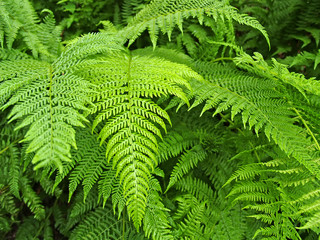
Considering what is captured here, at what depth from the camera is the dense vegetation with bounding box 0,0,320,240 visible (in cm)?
140

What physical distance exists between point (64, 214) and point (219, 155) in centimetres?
141

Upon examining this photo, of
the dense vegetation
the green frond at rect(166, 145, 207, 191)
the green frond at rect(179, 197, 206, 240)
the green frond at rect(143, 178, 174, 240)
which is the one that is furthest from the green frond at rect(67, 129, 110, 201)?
the green frond at rect(179, 197, 206, 240)

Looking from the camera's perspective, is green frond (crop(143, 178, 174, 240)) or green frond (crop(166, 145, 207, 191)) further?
green frond (crop(166, 145, 207, 191))

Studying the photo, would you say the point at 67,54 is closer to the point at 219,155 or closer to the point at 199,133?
the point at 199,133

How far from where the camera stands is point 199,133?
2.05 metres

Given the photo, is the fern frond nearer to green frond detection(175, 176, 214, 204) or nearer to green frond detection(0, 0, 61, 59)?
green frond detection(0, 0, 61, 59)

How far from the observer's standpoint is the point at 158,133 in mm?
→ 1387

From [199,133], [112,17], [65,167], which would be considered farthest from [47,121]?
[112,17]

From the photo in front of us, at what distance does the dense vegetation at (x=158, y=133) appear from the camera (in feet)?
4.58

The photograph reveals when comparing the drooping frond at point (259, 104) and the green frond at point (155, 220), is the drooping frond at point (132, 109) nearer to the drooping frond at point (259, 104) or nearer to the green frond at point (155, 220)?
the green frond at point (155, 220)

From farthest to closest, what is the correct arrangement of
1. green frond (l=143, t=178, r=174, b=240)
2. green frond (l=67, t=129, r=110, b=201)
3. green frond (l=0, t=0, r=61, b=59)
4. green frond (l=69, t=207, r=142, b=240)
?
green frond (l=0, t=0, r=61, b=59)
green frond (l=69, t=207, r=142, b=240)
green frond (l=67, t=129, r=110, b=201)
green frond (l=143, t=178, r=174, b=240)

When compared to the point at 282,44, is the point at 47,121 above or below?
above

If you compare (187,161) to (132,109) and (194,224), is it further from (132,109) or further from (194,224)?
(132,109)

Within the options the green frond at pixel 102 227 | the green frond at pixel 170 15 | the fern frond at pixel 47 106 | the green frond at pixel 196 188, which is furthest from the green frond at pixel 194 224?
the green frond at pixel 170 15
